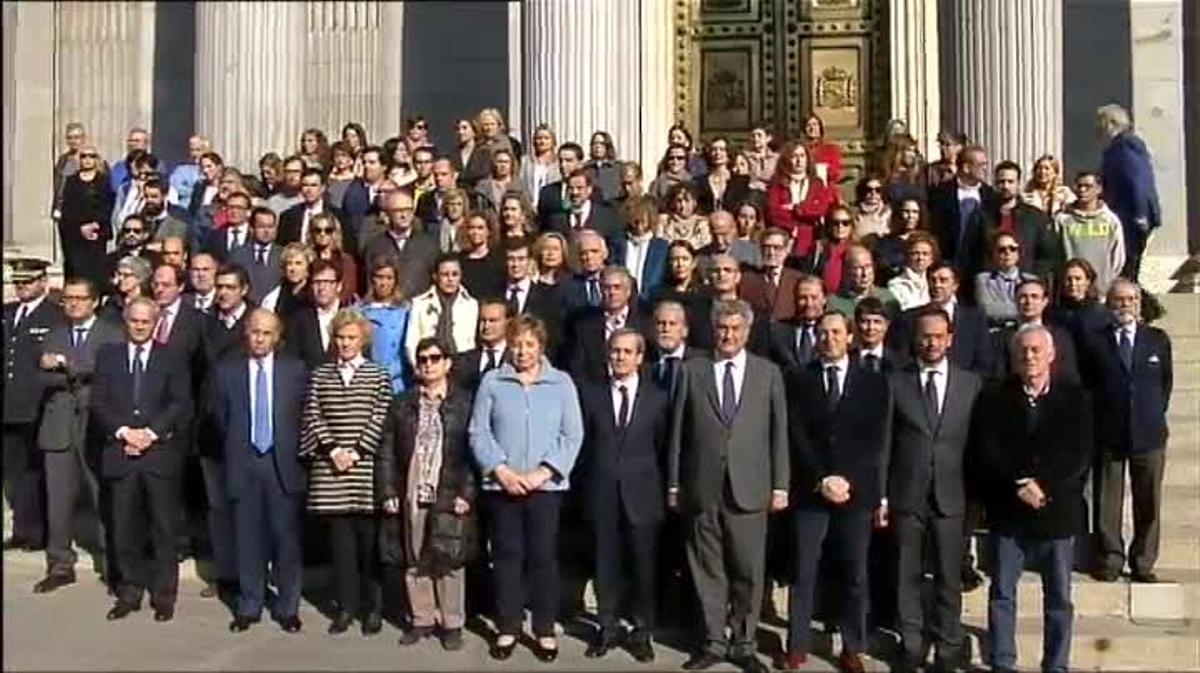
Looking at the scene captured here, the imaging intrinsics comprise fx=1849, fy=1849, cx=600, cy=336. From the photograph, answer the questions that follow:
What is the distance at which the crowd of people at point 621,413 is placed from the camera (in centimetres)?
966

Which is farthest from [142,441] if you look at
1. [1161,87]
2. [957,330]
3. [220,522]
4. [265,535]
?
[1161,87]

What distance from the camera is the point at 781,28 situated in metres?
17.9

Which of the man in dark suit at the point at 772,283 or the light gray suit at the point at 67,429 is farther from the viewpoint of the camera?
the light gray suit at the point at 67,429

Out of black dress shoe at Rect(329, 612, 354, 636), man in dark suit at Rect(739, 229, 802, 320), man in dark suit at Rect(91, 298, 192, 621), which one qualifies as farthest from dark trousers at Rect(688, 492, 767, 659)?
man in dark suit at Rect(91, 298, 192, 621)

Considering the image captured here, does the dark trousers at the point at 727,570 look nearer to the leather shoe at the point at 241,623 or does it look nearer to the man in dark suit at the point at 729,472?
the man in dark suit at the point at 729,472

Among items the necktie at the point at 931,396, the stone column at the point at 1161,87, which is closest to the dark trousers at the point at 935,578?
the necktie at the point at 931,396

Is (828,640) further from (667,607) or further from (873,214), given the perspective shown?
(873,214)

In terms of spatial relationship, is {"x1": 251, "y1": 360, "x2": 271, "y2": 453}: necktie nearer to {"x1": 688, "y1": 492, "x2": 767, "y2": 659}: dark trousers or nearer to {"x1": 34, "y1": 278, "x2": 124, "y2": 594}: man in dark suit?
{"x1": 34, "y1": 278, "x2": 124, "y2": 594}: man in dark suit

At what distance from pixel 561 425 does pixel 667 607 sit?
1.38 m

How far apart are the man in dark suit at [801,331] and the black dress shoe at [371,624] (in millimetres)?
2672

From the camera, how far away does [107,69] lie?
2175 cm

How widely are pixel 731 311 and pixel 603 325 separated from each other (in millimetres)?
1040

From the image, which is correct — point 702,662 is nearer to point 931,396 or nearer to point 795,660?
point 795,660

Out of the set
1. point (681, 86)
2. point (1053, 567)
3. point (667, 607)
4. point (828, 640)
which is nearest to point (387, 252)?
point (667, 607)
